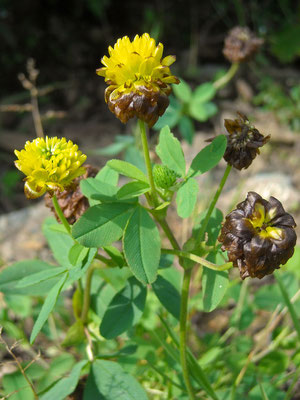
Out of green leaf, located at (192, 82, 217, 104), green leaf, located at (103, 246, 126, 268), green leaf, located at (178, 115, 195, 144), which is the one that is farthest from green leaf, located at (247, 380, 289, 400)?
green leaf, located at (192, 82, 217, 104)

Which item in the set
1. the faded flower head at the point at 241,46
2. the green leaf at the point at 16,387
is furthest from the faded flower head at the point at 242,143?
the faded flower head at the point at 241,46

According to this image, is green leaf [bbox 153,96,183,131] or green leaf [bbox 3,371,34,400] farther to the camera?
green leaf [bbox 153,96,183,131]

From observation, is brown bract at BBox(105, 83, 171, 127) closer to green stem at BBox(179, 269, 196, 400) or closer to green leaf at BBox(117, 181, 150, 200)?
green leaf at BBox(117, 181, 150, 200)

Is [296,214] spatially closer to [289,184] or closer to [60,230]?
[289,184]

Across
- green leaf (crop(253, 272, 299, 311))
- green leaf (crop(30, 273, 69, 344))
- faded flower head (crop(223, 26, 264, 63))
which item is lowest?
green leaf (crop(253, 272, 299, 311))

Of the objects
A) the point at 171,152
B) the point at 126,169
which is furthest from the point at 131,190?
the point at 171,152

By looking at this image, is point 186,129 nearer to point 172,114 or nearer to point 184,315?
point 172,114
